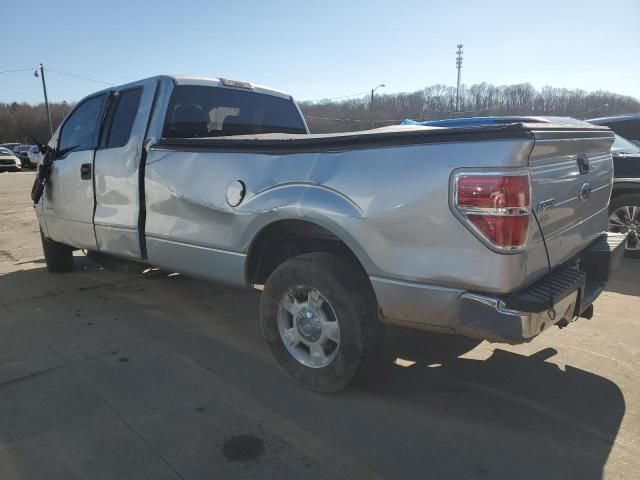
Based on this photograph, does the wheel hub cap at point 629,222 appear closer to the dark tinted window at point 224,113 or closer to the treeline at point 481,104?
the dark tinted window at point 224,113

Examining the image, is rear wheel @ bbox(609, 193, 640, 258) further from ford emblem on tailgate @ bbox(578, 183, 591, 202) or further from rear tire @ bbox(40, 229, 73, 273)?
rear tire @ bbox(40, 229, 73, 273)

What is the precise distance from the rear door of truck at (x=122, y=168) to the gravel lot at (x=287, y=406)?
741 mm

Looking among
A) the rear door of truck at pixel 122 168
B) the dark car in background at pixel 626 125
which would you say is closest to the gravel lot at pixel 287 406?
the rear door of truck at pixel 122 168

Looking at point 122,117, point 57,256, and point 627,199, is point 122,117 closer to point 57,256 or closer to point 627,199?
point 57,256

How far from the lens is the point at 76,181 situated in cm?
492

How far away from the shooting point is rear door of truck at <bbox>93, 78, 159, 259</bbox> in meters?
4.15

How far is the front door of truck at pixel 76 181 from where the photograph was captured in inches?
187

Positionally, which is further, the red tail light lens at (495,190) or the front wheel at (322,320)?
the front wheel at (322,320)

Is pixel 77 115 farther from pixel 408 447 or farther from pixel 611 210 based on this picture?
pixel 611 210

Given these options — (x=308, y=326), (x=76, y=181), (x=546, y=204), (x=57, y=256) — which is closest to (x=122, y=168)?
(x=76, y=181)

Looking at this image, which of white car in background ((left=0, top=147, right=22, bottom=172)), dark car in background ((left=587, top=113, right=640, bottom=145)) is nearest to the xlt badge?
dark car in background ((left=587, top=113, right=640, bottom=145))

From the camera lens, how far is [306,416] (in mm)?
2850

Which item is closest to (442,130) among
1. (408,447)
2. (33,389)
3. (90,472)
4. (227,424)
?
(408,447)

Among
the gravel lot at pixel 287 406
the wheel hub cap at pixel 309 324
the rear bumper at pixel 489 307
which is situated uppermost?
the rear bumper at pixel 489 307
